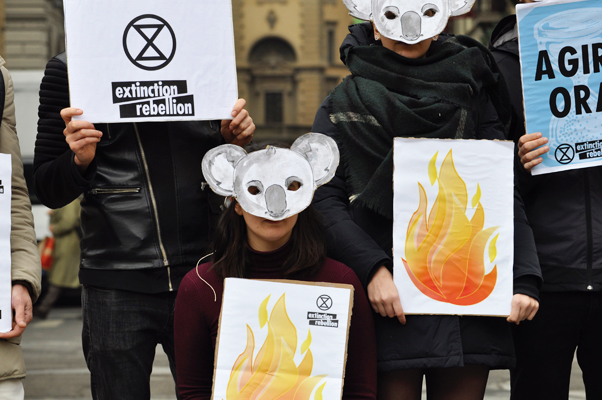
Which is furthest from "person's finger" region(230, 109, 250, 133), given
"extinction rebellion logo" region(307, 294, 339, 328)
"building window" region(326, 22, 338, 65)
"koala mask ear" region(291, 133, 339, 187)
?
"building window" region(326, 22, 338, 65)

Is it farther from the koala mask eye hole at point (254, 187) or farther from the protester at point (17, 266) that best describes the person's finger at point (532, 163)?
the protester at point (17, 266)

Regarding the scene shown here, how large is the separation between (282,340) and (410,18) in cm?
105

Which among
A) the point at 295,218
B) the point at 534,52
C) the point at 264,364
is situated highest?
the point at 534,52

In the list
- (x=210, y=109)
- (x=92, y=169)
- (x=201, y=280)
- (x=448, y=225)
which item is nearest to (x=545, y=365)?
(x=448, y=225)

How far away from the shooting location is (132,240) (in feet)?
8.10

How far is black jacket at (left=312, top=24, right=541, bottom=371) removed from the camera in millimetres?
2283

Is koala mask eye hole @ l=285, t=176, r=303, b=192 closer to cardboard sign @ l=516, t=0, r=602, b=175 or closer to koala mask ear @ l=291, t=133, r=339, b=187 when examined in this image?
koala mask ear @ l=291, t=133, r=339, b=187

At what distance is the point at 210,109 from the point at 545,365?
4.78 ft

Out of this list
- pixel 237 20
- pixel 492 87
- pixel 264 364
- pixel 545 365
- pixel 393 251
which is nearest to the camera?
pixel 264 364

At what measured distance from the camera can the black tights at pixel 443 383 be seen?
235 cm

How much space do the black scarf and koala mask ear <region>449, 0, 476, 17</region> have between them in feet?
0.33

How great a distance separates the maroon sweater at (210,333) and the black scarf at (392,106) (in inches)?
11.6

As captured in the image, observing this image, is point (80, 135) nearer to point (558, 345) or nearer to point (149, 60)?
point (149, 60)

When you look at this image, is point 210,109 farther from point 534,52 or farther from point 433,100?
point 534,52
